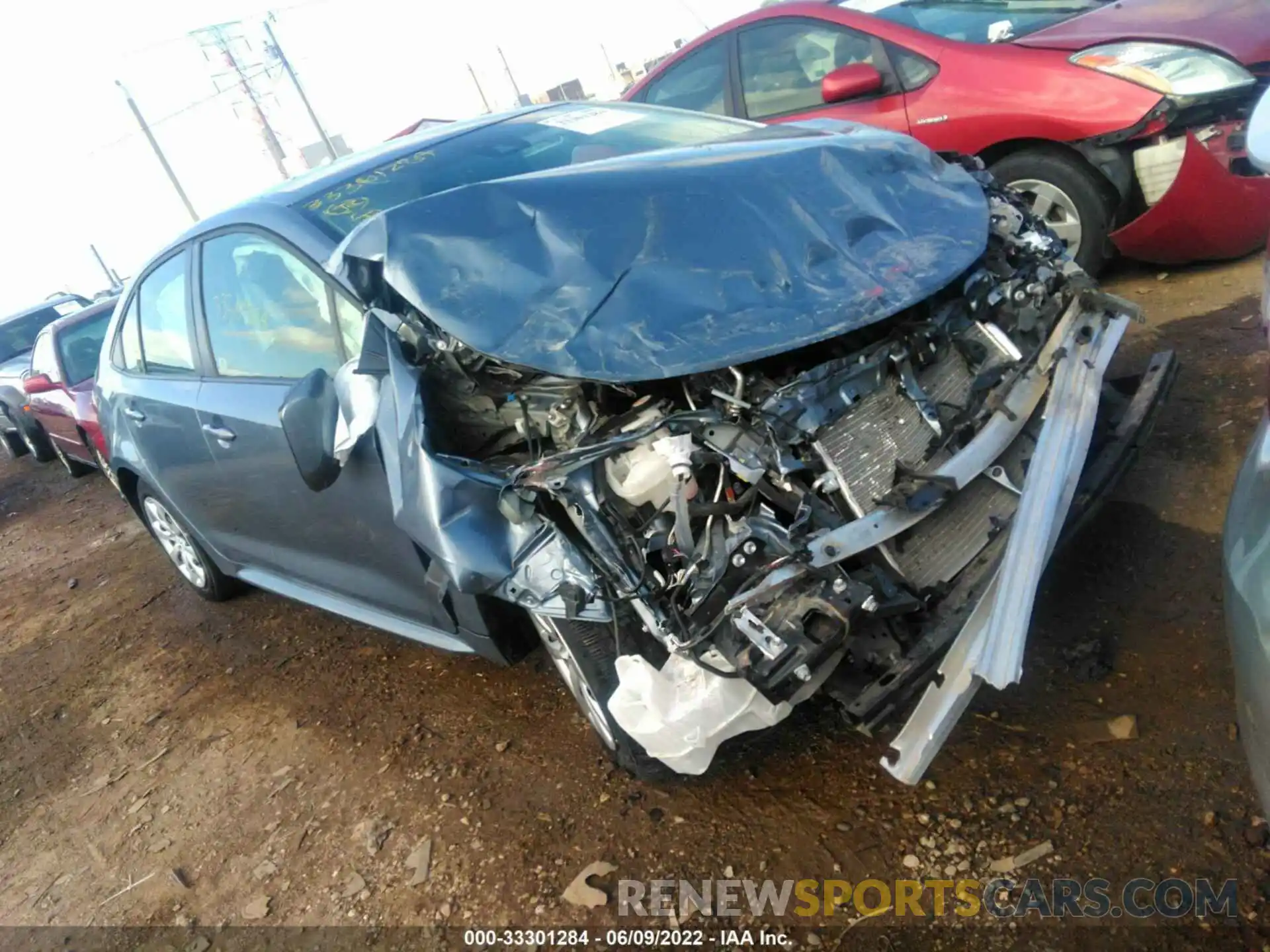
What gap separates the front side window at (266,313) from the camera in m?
2.73

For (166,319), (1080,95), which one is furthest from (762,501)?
(1080,95)

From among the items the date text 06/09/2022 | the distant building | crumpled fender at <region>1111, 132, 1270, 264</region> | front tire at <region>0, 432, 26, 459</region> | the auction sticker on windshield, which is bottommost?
the date text 06/09/2022

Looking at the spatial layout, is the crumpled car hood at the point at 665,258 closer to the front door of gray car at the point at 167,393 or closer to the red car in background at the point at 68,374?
the front door of gray car at the point at 167,393

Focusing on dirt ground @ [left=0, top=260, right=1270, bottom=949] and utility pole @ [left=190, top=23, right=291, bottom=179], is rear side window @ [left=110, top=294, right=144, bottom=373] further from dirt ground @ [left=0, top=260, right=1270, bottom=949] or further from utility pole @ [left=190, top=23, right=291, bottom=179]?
utility pole @ [left=190, top=23, right=291, bottom=179]

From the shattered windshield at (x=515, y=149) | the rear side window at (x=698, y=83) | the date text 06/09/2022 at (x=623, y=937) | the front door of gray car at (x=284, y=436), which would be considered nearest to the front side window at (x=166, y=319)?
the front door of gray car at (x=284, y=436)

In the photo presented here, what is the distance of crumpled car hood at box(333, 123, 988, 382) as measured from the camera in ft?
6.98

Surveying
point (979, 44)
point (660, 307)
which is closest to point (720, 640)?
point (660, 307)

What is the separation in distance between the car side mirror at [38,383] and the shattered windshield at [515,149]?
4.84 m

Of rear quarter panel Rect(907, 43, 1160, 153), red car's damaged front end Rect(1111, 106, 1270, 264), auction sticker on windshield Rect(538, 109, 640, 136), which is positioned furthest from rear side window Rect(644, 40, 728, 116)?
red car's damaged front end Rect(1111, 106, 1270, 264)

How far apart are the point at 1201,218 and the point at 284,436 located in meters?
3.83

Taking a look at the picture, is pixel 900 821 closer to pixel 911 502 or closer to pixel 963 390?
pixel 911 502

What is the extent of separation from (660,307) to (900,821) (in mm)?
1353

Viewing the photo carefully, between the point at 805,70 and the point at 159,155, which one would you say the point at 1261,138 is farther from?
the point at 159,155

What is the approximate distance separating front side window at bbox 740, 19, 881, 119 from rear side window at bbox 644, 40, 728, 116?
15 cm
